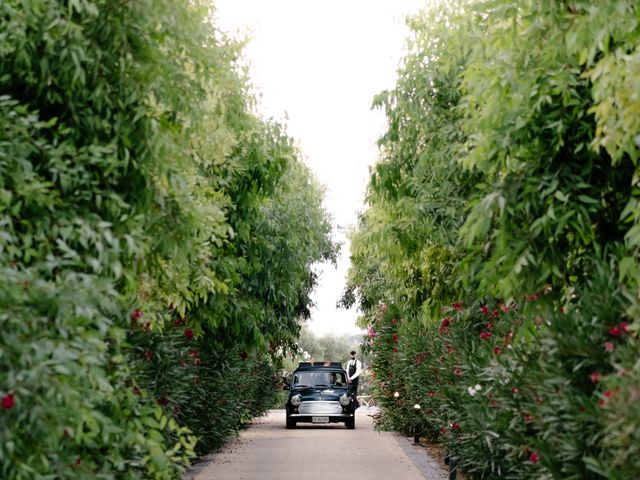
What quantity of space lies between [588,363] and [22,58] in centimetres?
458

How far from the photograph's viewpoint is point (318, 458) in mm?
21859

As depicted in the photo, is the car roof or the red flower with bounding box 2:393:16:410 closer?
the red flower with bounding box 2:393:16:410

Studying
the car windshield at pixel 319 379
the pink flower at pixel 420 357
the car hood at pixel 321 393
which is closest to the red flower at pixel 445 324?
the pink flower at pixel 420 357

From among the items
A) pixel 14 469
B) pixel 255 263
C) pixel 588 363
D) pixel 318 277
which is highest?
pixel 318 277

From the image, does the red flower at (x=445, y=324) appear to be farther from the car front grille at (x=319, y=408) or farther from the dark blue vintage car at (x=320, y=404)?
the car front grille at (x=319, y=408)

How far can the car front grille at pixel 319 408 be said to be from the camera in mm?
34116

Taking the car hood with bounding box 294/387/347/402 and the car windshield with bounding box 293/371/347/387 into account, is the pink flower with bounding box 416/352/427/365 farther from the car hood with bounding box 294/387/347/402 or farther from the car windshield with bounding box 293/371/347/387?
the car windshield with bounding box 293/371/347/387

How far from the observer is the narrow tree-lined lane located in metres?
18.4

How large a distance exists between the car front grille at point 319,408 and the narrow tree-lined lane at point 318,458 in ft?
8.53

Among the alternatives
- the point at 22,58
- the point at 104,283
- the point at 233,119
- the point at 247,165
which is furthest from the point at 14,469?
the point at 247,165

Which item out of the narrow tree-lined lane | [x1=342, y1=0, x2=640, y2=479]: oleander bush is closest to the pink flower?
the narrow tree-lined lane

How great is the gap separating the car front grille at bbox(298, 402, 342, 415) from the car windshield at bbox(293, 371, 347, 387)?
0.83 meters

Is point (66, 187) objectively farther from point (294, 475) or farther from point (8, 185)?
point (294, 475)

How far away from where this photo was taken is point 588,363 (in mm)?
7691
